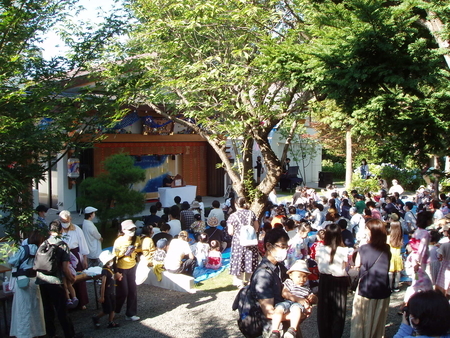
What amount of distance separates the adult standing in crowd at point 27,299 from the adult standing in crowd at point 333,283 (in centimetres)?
353

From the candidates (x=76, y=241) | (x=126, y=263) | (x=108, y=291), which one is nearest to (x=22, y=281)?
(x=108, y=291)

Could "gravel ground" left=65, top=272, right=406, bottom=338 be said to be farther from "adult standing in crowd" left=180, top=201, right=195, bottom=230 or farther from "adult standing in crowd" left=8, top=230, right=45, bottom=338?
"adult standing in crowd" left=180, top=201, right=195, bottom=230

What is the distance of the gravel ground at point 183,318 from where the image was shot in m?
5.89

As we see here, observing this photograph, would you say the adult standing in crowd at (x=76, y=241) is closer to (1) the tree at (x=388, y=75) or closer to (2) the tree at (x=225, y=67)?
(2) the tree at (x=225, y=67)

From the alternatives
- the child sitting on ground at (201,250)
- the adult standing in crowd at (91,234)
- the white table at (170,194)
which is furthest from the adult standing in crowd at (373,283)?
the white table at (170,194)

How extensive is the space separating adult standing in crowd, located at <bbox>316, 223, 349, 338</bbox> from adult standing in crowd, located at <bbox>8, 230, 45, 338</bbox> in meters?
3.53

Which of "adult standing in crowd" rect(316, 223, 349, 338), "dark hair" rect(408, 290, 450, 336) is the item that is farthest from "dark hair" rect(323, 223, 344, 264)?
"dark hair" rect(408, 290, 450, 336)

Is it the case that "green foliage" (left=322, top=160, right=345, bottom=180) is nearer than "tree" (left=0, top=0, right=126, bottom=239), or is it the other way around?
"tree" (left=0, top=0, right=126, bottom=239)

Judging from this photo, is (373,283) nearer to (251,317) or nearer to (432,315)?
(251,317)

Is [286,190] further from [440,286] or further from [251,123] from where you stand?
[440,286]

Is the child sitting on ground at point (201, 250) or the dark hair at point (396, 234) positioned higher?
the dark hair at point (396, 234)

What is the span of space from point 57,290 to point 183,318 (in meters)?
1.90

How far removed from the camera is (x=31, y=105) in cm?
419

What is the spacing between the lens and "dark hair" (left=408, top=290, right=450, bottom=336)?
2.48m
